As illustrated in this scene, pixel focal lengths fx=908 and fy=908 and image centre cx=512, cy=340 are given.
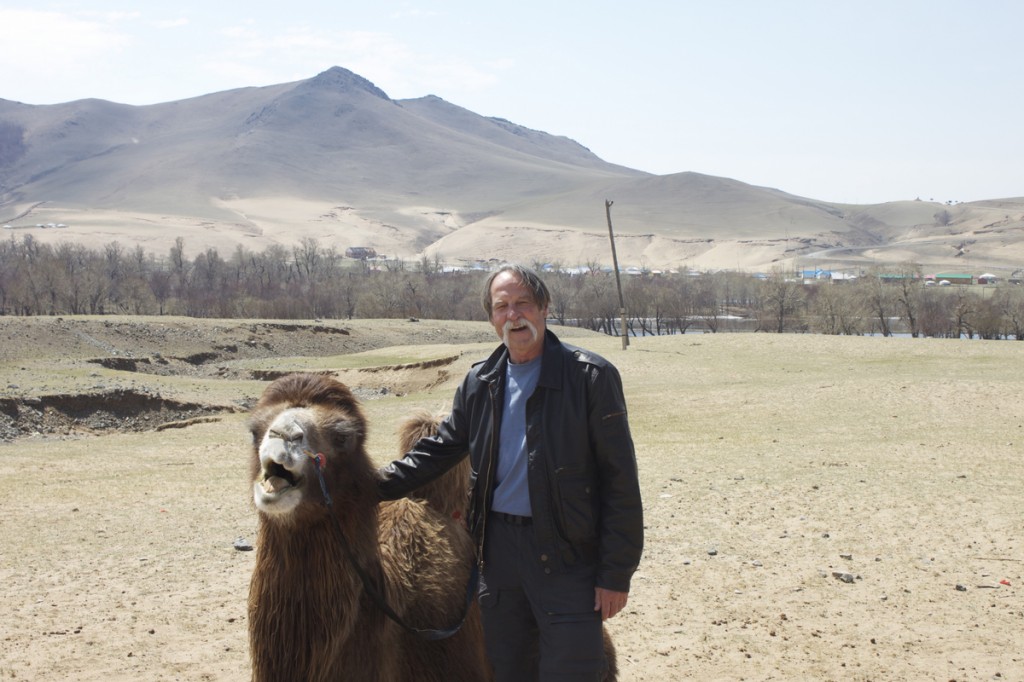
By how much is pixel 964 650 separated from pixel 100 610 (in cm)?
674

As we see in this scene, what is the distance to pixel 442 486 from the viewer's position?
4.66 m

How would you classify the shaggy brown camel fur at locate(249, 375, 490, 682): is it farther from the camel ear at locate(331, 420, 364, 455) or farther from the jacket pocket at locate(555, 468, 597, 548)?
the jacket pocket at locate(555, 468, 597, 548)

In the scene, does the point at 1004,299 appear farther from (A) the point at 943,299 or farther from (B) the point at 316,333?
(B) the point at 316,333

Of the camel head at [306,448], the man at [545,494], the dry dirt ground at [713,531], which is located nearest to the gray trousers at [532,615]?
the man at [545,494]

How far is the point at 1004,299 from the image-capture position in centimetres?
6962

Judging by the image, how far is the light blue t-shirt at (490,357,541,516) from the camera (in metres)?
3.61

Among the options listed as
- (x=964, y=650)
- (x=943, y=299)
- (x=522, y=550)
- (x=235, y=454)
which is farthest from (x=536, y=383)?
(x=943, y=299)

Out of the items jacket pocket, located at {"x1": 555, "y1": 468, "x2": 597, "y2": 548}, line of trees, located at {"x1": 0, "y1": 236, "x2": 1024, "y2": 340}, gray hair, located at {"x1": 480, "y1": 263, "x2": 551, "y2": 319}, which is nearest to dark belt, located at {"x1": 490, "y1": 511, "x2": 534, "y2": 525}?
jacket pocket, located at {"x1": 555, "y1": 468, "x2": 597, "y2": 548}

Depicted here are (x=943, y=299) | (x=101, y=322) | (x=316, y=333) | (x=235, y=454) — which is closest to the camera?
(x=235, y=454)

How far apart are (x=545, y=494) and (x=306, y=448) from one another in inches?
36.2

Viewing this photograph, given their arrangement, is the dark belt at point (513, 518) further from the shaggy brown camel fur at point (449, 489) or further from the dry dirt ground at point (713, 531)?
the dry dirt ground at point (713, 531)

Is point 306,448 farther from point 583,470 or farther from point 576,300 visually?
point 576,300

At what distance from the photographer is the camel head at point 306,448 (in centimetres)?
305

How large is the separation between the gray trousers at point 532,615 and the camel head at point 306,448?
61 cm
